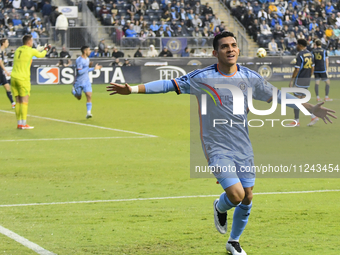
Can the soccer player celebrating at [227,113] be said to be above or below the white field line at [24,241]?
above

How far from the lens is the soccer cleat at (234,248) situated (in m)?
5.57

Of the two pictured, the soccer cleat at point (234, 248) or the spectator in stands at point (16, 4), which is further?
the spectator in stands at point (16, 4)

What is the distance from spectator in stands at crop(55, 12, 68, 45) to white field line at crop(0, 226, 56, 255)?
26.4 meters

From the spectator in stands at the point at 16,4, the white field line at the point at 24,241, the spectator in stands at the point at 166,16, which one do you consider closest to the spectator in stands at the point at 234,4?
the spectator in stands at the point at 166,16

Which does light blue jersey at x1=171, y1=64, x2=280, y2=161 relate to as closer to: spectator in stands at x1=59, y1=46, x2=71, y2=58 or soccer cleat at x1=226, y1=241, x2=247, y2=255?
soccer cleat at x1=226, y1=241, x2=247, y2=255

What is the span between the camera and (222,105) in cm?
566

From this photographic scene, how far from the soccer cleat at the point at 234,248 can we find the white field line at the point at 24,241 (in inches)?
69.8

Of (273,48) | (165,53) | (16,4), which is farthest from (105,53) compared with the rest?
(273,48)

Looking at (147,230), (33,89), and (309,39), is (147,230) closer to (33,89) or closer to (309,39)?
(33,89)

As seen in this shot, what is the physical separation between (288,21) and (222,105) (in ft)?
118

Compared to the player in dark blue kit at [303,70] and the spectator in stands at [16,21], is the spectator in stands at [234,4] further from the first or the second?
the player in dark blue kit at [303,70]

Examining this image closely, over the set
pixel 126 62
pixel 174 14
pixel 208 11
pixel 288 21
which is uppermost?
pixel 208 11

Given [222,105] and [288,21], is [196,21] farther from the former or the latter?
[222,105]

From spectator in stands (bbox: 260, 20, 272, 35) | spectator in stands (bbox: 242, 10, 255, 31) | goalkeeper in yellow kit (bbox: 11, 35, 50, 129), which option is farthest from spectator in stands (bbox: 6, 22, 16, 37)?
goalkeeper in yellow kit (bbox: 11, 35, 50, 129)
